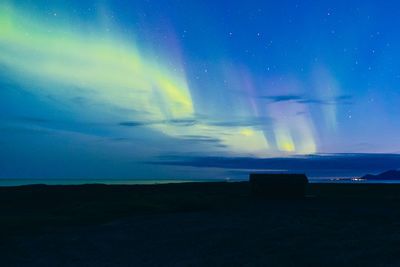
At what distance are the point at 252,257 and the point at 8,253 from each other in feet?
35.1

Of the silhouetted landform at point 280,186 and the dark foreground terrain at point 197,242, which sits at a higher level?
the silhouetted landform at point 280,186

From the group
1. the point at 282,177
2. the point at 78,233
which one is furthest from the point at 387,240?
the point at 282,177

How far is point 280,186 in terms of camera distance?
4422cm

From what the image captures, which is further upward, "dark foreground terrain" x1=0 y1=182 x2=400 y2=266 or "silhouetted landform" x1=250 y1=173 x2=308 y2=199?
"silhouetted landform" x1=250 y1=173 x2=308 y2=199

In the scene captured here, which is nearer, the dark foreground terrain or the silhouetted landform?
the dark foreground terrain

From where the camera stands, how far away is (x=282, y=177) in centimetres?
4466

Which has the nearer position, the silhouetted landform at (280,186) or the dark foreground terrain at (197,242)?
the dark foreground terrain at (197,242)

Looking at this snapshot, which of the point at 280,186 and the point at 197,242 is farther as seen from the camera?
the point at 280,186

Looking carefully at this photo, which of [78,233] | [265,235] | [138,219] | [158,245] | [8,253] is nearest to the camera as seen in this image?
[8,253]

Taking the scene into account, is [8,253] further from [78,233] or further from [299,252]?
[299,252]

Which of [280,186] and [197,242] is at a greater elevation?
[280,186]

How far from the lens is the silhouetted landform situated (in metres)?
43.8

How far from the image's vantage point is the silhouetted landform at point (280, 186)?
43.8 metres

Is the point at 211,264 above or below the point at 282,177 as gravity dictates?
below
